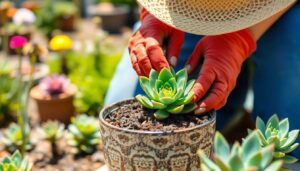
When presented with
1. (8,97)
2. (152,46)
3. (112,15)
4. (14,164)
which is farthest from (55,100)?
(112,15)

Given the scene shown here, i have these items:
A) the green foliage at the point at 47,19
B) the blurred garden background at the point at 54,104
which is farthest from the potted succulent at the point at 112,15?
the blurred garden background at the point at 54,104

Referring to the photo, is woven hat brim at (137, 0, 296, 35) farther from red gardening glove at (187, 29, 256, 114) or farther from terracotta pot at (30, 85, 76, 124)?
terracotta pot at (30, 85, 76, 124)

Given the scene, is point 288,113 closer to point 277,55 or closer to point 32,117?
point 277,55

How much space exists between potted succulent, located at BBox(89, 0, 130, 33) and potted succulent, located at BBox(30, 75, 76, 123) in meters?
2.57

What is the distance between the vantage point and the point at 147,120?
1107mm

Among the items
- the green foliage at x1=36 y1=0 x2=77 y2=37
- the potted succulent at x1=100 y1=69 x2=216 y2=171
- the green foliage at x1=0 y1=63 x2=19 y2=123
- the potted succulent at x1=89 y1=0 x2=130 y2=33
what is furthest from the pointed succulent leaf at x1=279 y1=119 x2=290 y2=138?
the potted succulent at x1=89 y1=0 x2=130 y2=33

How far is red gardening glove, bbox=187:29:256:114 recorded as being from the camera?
3.79 ft

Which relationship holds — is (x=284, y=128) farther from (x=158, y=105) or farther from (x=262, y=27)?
(x=262, y=27)

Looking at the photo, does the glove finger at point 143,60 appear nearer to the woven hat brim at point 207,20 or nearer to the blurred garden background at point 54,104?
the woven hat brim at point 207,20

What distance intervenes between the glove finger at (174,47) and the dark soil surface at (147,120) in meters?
0.18

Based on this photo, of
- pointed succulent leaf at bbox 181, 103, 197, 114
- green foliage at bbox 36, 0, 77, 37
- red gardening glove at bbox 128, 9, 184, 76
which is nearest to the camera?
pointed succulent leaf at bbox 181, 103, 197, 114

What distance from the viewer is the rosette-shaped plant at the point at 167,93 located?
1062 millimetres

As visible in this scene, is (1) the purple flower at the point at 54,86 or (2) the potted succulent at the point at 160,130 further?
(1) the purple flower at the point at 54,86

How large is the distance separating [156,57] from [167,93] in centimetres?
16
